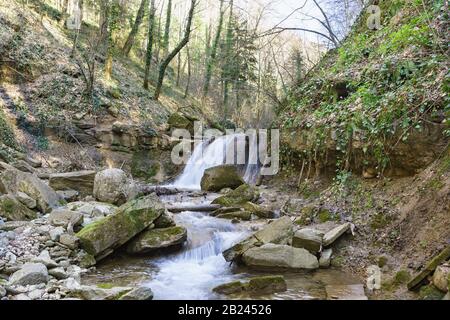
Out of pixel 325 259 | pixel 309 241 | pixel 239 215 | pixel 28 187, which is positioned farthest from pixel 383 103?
pixel 28 187

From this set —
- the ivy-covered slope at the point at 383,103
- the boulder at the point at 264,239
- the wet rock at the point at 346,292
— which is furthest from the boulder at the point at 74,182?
the wet rock at the point at 346,292

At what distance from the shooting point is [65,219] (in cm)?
647

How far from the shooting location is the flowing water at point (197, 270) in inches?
201

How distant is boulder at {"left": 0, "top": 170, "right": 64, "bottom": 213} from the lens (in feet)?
22.4

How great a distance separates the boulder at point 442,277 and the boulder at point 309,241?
1.95m

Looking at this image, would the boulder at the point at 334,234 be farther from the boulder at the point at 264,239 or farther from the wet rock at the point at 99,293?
the wet rock at the point at 99,293

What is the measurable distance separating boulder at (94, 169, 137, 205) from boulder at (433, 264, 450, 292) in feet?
22.2

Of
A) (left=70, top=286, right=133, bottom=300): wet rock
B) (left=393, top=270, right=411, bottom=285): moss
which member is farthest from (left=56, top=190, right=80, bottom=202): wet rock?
(left=393, top=270, right=411, bottom=285): moss

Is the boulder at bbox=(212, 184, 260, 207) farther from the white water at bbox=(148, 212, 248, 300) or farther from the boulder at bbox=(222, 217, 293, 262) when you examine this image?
the boulder at bbox=(222, 217, 293, 262)

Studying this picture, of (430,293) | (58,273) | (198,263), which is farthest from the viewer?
(198,263)

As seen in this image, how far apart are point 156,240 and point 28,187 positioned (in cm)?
292

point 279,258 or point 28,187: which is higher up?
point 28,187

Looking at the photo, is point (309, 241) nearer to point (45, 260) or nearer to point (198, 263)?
point (198, 263)

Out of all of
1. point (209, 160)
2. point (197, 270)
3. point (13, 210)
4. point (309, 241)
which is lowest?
point (197, 270)
